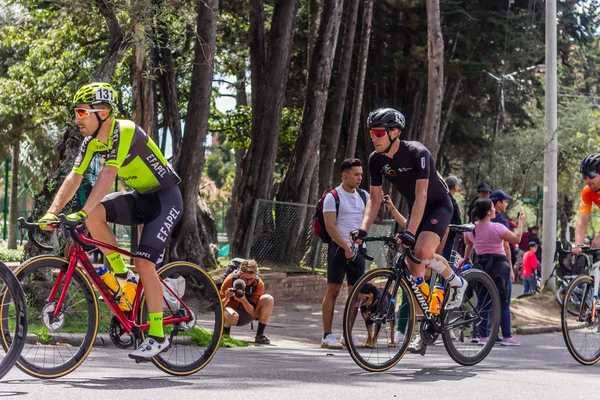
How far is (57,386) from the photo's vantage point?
6.73 m

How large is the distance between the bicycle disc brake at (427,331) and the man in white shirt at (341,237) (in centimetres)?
278

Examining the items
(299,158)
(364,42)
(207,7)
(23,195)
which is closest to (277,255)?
(299,158)

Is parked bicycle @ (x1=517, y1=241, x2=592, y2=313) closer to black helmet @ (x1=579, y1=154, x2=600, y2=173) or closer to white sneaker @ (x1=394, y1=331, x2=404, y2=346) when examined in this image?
black helmet @ (x1=579, y1=154, x2=600, y2=173)

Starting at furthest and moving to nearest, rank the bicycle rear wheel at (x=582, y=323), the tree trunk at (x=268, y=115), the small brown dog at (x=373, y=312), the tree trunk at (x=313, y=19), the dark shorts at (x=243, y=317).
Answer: the tree trunk at (x=313, y=19)
the tree trunk at (x=268, y=115)
the dark shorts at (x=243, y=317)
the bicycle rear wheel at (x=582, y=323)
the small brown dog at (x=373, y=312)

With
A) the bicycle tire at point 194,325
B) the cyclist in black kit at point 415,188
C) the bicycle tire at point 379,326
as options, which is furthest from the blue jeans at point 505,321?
the bicycle tire at point 194,325

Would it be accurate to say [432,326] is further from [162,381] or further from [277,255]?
[277,255]

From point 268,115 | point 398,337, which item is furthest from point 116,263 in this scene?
point 268,115

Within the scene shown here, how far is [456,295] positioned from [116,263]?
306cm

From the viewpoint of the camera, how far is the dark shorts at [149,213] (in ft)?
24.1

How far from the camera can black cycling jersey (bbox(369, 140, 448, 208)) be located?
28.5 ft

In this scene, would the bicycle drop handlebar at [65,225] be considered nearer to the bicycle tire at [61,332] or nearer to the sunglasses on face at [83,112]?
the bicycle tire at [61,332]

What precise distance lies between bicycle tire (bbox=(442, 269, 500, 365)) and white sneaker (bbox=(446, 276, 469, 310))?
0.19ft

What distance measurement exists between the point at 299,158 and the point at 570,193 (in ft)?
95.8

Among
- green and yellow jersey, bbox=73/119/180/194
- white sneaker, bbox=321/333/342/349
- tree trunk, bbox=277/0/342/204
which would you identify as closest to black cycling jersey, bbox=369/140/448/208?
green and yellow jersey, bbox=73/119/180/194
